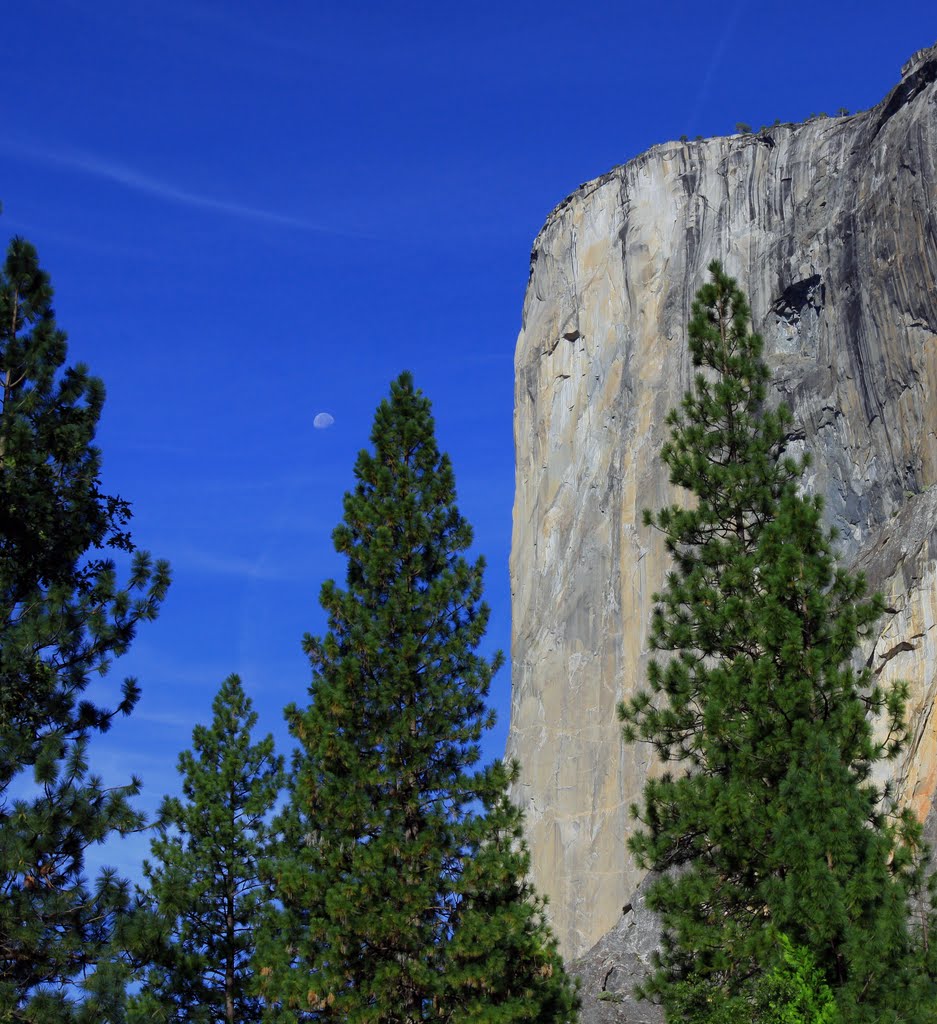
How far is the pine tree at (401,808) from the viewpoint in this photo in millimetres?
19656

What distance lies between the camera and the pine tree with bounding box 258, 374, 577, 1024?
774 inches

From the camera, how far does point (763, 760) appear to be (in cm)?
1981

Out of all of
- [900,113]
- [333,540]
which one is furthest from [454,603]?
[900,113]

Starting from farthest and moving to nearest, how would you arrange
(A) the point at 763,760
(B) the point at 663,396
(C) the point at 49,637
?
1. (B) the point at 663,396
2. (A) the point at 763,760
3. (C) the point at 49,637

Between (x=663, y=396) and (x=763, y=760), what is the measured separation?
47886mm

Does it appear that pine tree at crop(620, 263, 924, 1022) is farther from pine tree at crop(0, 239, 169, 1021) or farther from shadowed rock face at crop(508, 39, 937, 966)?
shadowed rock face at crop(508, 39, 937, 966)

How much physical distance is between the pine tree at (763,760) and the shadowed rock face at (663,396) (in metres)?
21.9

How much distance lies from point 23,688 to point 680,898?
1029 cm

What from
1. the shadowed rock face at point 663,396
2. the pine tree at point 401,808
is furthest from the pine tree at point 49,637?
the shadowed rock face at point 663,396

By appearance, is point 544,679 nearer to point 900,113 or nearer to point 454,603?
point 900,113

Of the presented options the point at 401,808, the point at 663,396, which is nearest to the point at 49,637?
the point at 401,808

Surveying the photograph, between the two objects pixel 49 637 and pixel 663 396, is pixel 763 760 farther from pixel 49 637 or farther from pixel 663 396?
pixel 663 396

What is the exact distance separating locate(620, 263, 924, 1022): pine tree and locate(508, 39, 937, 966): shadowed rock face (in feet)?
71.9

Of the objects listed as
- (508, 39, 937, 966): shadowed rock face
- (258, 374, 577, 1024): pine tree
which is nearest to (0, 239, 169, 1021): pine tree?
(258, 374, 577, 1024): pine tree
